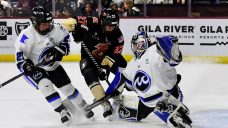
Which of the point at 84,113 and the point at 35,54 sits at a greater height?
the point at 35,54

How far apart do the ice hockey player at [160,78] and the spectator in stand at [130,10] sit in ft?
15.0

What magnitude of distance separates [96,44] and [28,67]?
0.73 m

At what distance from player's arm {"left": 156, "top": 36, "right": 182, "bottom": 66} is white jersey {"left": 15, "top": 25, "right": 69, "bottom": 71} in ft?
3.12

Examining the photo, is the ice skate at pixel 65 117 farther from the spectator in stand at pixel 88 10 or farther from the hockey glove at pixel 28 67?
the spectator in stand at pixel 88 10

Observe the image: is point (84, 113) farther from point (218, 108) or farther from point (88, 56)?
point (218, 108)

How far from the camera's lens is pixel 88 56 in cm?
477

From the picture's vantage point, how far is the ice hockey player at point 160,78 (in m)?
3.97

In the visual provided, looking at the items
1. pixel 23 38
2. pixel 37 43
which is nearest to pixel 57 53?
pixel 37 43

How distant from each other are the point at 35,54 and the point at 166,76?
3.78 feet

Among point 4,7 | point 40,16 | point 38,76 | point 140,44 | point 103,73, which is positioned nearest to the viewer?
point 140,44

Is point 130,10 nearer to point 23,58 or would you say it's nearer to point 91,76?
point 91,76

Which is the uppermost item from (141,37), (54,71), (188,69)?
(141,37)

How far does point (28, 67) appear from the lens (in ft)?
14.0

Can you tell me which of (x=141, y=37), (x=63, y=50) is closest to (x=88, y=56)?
(x=63, y=50)
